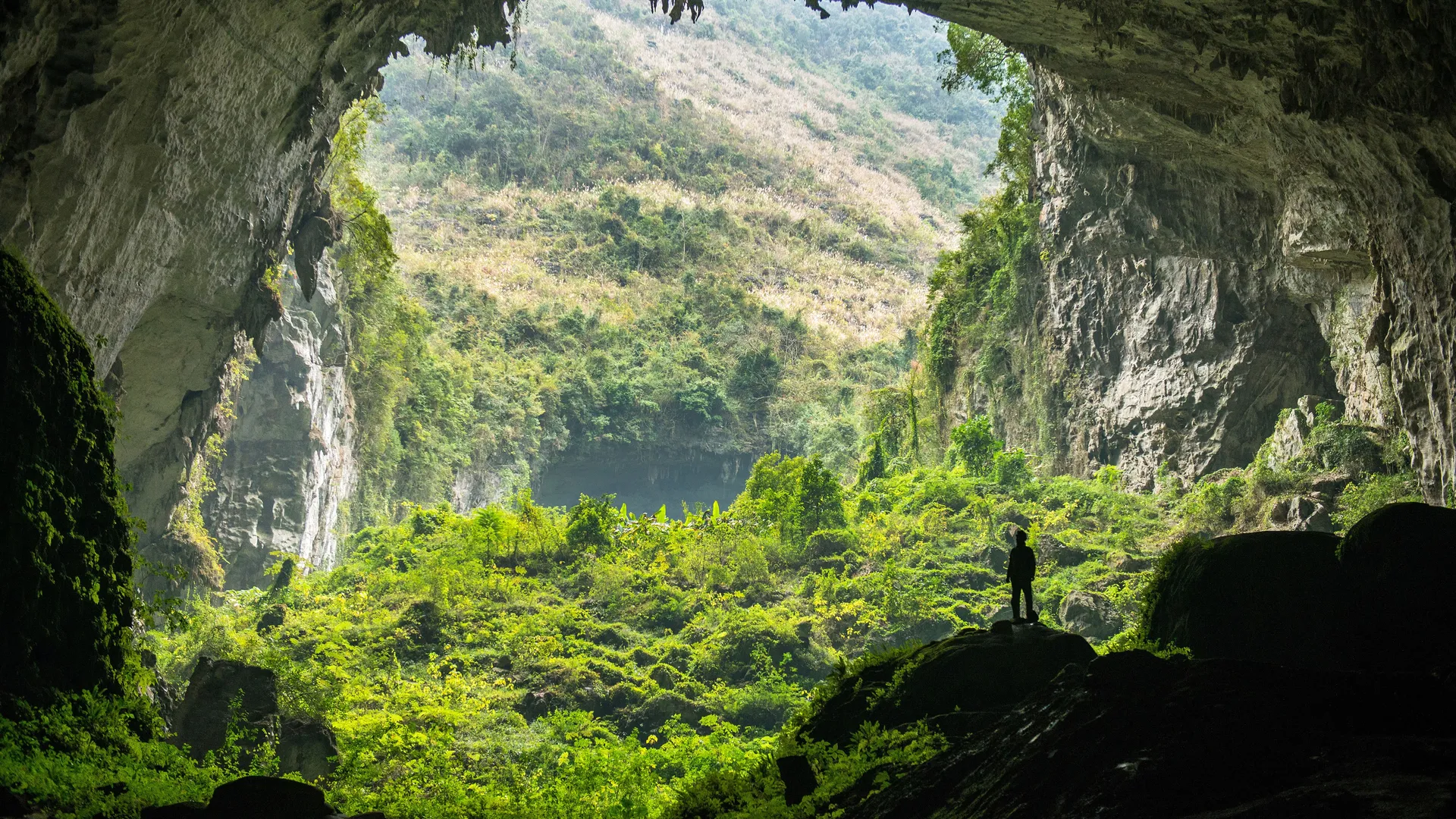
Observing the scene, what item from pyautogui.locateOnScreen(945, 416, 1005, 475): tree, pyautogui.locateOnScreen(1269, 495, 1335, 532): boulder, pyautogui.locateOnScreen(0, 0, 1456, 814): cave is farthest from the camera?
pyautogui.locateOnScreen(945, 416, 1005, 475): tree

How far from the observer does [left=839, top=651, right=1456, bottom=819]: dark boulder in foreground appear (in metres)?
3.67

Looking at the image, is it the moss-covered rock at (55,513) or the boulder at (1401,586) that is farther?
the boulder at (1401,586)

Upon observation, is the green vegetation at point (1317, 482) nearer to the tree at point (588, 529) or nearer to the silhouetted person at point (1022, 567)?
the silhouetted person at point (1022, 567)

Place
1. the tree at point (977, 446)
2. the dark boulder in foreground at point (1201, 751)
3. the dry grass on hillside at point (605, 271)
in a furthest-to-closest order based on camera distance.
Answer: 1. the dry grass on hillside at point (605, 271)
2. the tree at point (977, 446)
3. the dark boulder in foreground at point (1201, 751)

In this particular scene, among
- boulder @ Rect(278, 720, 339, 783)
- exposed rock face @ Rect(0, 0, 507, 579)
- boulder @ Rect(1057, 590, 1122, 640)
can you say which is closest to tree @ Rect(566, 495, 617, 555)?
exposed rock face @ Rect(0, 0, 507, 579)

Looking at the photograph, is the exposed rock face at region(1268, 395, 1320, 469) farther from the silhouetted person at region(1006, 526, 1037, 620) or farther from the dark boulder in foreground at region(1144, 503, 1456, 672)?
the dark boulder in foreground at region(1144, 503, 1456, 672)

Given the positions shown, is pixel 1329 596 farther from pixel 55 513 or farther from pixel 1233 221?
pixel 1233 221

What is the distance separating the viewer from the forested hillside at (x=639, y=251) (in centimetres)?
3131

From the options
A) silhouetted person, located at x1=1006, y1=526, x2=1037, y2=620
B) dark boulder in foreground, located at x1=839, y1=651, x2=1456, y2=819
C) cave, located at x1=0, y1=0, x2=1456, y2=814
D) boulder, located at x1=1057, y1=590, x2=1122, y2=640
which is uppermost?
cave, located at x1=0, y1=0, x2=1456, y2=814

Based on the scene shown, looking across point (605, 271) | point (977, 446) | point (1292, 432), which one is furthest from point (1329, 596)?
point (605, 271)

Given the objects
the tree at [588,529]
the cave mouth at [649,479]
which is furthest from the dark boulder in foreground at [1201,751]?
the cave mouth at [649,479]

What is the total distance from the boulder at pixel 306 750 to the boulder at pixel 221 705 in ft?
0.69

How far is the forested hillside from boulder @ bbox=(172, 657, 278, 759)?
8.72 metres

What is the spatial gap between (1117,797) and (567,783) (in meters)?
6.38
